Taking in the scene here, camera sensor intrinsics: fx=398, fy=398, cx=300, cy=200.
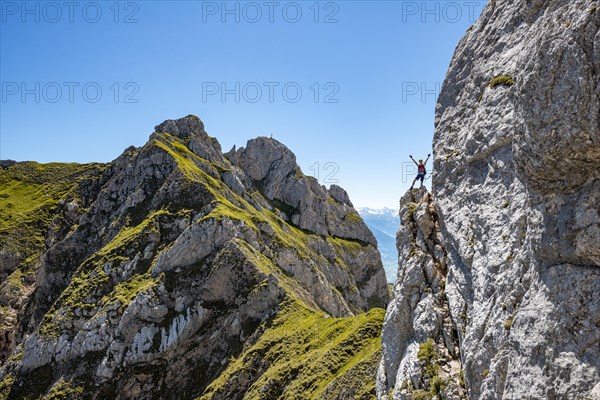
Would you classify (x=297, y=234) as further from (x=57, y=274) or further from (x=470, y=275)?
(x=470, y=275)

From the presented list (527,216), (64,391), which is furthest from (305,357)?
(64,391)

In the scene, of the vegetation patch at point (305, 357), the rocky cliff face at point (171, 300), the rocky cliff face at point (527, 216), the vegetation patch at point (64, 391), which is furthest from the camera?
the vegetation patch at point (64, 391)

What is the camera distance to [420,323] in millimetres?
27797

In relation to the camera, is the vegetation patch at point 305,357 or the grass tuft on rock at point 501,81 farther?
the vegetation patch at point 305,357

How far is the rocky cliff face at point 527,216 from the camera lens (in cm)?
1484

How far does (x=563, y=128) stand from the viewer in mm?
15289

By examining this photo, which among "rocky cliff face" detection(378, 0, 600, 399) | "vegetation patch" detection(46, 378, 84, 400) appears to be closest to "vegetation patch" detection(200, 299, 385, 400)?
"rocky cliff face" detection(378, 0, 600, 399)

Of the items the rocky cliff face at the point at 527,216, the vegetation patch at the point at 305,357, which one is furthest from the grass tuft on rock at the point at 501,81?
the vegetation patch at the point at 305,357

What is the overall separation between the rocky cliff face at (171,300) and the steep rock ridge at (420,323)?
1176 centimetres

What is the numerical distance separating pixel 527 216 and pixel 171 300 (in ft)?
216

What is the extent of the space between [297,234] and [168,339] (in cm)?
7496

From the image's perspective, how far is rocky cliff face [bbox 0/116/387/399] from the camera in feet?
184

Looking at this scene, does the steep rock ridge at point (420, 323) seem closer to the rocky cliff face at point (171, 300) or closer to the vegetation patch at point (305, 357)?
the vegetation patch at point (305, 357)

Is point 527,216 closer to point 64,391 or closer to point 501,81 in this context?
point 501,81
